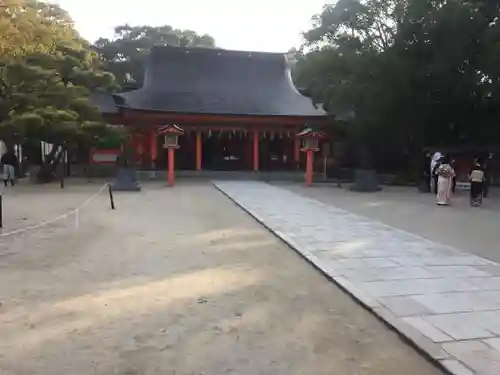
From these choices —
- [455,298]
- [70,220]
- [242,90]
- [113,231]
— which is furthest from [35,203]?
[242,90]

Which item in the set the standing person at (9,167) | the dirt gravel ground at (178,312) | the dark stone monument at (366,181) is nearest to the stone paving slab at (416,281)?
the dirt gravel ground at (178,312)

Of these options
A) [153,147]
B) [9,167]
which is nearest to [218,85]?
[153,147]

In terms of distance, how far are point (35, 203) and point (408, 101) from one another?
1501 cm

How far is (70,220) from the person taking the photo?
11.3 m

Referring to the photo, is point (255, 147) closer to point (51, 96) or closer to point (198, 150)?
point (198, 150)

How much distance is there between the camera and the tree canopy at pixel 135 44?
39125 millimetres

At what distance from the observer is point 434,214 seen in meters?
13.1

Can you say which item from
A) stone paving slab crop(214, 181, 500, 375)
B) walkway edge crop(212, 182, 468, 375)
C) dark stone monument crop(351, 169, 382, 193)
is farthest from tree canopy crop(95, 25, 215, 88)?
walkway edge crop(212, 182, 468, 375)

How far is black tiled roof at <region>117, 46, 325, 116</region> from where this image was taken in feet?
89.1

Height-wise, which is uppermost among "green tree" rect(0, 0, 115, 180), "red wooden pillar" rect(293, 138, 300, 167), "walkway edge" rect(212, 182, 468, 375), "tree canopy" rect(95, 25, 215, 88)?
"tree canopy" rect(95, 25, 215, 88)

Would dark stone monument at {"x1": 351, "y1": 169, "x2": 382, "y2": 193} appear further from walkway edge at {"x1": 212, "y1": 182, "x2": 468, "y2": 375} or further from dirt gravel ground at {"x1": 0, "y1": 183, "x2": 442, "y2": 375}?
walkway edge at {"x1": 212, "y1": 182, "x2": 468, "y2": 375}

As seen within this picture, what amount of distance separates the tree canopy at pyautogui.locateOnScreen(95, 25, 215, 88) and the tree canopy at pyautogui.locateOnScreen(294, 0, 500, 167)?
17197 mm

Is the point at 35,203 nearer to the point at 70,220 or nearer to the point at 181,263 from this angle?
the point at 70,220

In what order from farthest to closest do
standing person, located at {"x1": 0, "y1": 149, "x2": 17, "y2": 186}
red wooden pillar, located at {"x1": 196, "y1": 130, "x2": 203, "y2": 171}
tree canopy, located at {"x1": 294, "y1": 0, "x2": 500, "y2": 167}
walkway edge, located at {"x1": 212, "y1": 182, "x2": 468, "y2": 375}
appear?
red wooden pillar, located at {"x1": 196, "y1": 130, "x2": 203, "y2": 171} < standing person, located at {"x1": 0, "y1": 149, "x2": 17, "y2": 186} < tree canopy, located at {"x1": 294, "y1": 0, "x2": 500, "y2": 167} < walkway edge, located at {"x1": 212, "y1": 182, "x2": 468, "y2": 375}
